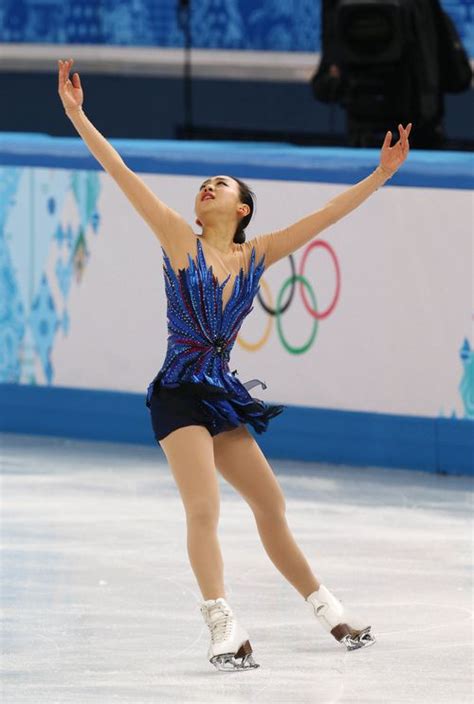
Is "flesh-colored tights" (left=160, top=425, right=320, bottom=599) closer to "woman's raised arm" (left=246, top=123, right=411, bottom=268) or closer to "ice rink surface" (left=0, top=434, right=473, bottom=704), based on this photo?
"ice rink surface" (left=0, top=434, right=473, bottom=704)

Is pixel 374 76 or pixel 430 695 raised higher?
pixel 374 76

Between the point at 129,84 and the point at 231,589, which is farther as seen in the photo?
the point at 129,84

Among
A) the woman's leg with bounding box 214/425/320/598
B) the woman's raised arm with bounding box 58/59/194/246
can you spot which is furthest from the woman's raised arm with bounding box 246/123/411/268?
the woman's leg with bounding box 214/425/320/598

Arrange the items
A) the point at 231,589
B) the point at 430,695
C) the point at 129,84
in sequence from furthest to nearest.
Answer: the point at 129,84, the point at 231,589, the point at 430,695

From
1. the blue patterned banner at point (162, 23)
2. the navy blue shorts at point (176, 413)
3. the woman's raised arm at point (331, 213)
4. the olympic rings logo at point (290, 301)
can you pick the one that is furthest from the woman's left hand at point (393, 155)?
the blue patterned banner at point (162, 23)

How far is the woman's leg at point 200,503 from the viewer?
632 cm

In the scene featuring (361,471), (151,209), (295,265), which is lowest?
(361,471)

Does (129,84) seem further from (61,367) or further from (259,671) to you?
(259,671)

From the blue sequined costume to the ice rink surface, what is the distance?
748 mm

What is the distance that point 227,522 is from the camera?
8.75 meters

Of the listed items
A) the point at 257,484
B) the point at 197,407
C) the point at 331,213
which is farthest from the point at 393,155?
the point at 257,484

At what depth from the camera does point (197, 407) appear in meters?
6.44

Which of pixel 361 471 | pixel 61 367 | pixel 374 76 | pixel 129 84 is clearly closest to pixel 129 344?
pixel 61 367

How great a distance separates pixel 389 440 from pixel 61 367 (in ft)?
5.79
